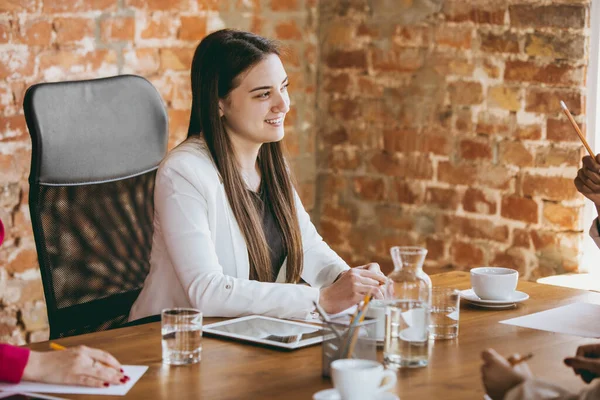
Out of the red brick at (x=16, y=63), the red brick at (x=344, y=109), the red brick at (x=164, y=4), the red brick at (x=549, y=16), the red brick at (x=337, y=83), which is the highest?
the red brick at (x=164, y=4)

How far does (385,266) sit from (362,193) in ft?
0.96

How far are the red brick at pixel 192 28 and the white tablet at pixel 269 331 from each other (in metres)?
1.66

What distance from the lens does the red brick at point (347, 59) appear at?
11.8 feet

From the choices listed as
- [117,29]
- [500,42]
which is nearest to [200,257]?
[117,29]

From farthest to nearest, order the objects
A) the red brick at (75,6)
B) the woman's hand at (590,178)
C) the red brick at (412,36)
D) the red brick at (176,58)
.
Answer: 1. the red brick at (412,36)
2. the red brick at (176,58)
3. the red brick at (75,6)
4. the woman's hand at (590,178)

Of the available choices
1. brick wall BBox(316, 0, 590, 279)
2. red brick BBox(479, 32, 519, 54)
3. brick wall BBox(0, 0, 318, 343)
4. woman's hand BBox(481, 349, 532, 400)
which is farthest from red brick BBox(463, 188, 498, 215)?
woman's hand BBox(481, 349, 532, 400)

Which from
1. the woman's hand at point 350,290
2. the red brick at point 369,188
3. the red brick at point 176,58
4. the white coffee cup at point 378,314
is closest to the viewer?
the white coffee cup at point 378,314

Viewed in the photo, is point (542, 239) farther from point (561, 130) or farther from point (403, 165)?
point (403, 165)

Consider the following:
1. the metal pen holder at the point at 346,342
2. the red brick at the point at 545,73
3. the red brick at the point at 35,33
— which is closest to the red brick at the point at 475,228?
the red brick at the point at 545,73

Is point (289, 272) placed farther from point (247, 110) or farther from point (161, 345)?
point (161, 345)

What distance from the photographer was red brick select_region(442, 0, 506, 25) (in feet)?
10.2

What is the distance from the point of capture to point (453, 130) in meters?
3.29

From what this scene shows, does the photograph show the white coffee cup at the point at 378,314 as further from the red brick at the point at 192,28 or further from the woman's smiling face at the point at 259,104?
the red brick at the point at 192,28

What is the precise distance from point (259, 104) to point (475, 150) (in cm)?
115
